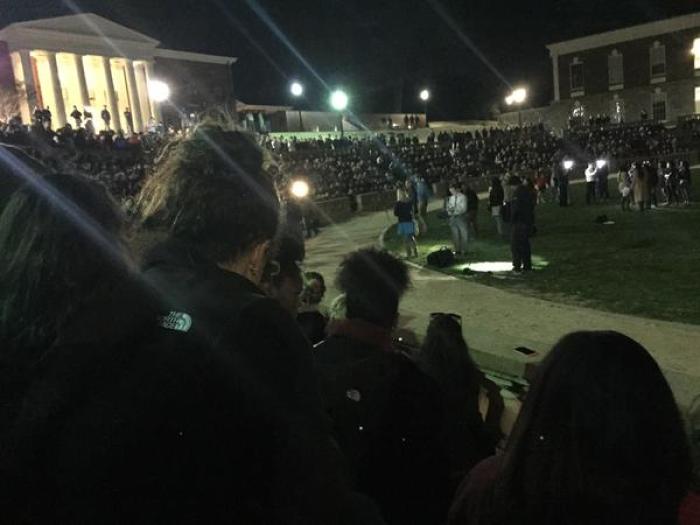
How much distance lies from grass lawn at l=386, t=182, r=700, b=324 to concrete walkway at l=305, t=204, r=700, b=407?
0.53 m

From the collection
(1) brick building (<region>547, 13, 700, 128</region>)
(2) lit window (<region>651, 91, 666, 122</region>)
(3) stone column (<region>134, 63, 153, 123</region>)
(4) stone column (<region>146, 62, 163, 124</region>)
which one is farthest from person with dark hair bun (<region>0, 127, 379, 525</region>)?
(2) lit window (<region>651, 91, 666, 122</region>)

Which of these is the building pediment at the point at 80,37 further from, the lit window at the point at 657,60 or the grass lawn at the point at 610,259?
the lit window at the point at 657,60

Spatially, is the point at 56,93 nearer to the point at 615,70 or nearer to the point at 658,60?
the point at 615,70

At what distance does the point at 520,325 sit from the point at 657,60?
59.5 metres

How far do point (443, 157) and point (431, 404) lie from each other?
37.2 metres

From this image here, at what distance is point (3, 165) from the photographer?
205 centimetres

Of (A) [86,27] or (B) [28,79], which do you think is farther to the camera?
(A) [86,27]

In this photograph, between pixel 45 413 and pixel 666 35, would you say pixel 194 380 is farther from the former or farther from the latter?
pixel 666 35

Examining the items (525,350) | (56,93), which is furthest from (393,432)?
(56,93)

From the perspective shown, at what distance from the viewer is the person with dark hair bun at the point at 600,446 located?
1419 mm

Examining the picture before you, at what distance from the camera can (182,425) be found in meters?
1.15

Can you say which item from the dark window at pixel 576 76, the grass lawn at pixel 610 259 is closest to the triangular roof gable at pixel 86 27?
the grass lawn at pixel 610 259

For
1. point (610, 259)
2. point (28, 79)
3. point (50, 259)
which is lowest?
point (610, 259)

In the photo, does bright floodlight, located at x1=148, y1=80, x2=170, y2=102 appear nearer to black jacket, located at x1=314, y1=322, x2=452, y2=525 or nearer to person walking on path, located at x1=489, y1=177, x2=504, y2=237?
person walking on path, located at x1=489, y1=177, x2=504, y2=237
